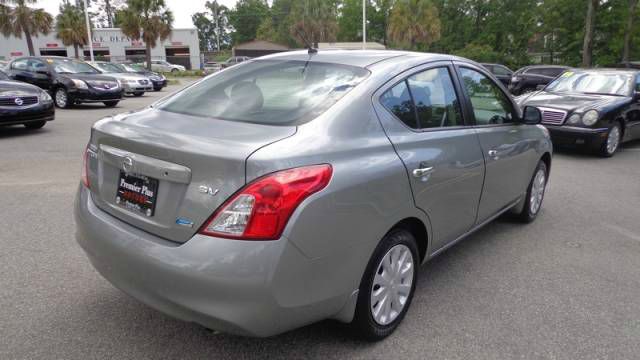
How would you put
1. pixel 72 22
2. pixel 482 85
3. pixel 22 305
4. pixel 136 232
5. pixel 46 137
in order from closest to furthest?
pixel 136 232
pixel 22 305
pixel 482 85
pixel 46 137
pixel 72 22

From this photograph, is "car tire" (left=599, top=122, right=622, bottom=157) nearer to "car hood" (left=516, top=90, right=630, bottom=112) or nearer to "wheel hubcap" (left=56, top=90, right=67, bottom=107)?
"car hood" (left=516, top=90, right=630, bottom=112)

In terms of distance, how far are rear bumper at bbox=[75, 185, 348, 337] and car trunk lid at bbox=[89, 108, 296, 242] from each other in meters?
0.10

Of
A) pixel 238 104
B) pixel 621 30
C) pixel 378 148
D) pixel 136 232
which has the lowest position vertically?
pixel 136 232

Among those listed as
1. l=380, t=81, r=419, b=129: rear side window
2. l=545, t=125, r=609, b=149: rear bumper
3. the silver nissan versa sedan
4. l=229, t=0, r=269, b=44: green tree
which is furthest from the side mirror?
l=229, t=0, r=269, b=44: green tree

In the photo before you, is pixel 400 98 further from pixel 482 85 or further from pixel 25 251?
pixel 25 251

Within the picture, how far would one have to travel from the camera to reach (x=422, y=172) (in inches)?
112

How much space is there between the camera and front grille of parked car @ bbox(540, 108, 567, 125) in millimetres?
8461

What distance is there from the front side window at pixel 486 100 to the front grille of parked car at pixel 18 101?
8637mm

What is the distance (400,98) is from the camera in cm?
293

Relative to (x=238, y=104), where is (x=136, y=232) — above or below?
below

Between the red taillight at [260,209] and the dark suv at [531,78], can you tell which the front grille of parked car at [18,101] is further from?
the dark suv at [531,78]

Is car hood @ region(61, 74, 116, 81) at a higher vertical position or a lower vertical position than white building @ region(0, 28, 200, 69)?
lower

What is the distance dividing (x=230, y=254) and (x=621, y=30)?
129 feet

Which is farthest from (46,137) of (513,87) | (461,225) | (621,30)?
(621,30)
